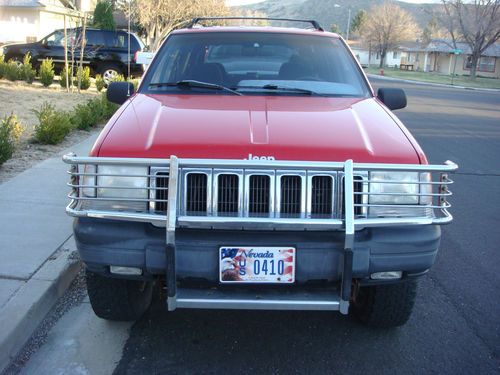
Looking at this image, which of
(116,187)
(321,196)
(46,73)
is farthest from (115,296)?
(46,73)

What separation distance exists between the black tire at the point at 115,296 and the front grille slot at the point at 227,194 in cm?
84

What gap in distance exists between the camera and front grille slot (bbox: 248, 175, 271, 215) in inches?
112

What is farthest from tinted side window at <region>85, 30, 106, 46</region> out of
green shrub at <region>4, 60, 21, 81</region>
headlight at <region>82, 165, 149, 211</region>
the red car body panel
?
headlight at <region>82, 165, 149, 211</region>

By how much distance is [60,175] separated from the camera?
22.4 feet

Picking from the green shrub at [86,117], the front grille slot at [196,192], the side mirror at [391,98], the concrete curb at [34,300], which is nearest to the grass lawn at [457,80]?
the green shrub at [86,117]

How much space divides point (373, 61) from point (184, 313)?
98488 mm

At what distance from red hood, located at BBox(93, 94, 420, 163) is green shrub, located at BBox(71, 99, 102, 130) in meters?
6.58

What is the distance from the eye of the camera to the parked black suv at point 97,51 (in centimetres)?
1802

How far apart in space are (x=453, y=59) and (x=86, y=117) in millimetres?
67652

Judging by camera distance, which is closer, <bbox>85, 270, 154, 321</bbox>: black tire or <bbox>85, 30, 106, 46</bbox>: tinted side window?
<bbox>85, 270, 154, 321</bbox>: black tire

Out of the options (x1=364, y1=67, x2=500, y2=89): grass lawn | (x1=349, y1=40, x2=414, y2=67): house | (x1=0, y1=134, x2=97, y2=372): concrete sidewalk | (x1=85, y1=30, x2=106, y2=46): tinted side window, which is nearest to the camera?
(x1=0, y1=134, x2=97, y2=372): concrete sidewalk

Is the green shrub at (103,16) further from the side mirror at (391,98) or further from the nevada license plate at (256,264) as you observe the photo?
the nevada license plate at (256,264)

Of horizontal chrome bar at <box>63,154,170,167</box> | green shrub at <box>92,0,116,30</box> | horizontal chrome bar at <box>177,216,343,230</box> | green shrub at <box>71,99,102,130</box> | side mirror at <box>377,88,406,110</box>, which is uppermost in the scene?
green shrub at <box>92,0,116,30</box>

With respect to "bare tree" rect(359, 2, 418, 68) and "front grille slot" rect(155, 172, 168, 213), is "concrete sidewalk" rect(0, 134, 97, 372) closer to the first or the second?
"front grille slot" rect(155, 172, 168, 213)
